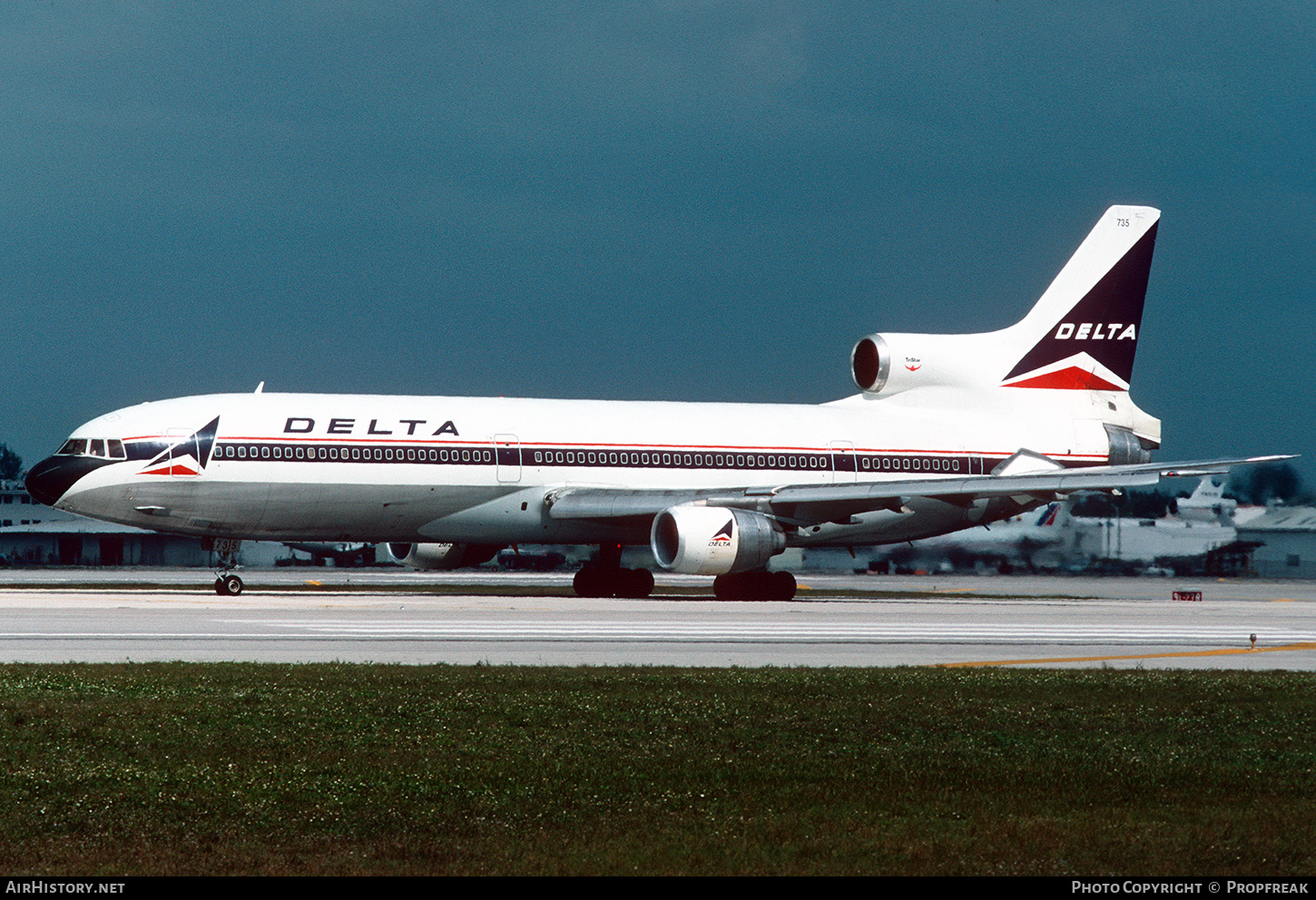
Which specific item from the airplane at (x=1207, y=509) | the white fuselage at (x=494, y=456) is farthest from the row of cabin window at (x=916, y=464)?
the airplane at (x=1207, y=509)

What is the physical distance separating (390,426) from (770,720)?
2272cm

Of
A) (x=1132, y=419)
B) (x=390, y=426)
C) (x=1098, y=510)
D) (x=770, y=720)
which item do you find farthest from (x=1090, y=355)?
(x=770, y=720)

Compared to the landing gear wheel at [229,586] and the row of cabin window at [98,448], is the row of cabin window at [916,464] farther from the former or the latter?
the row of cabin window at [98,448]

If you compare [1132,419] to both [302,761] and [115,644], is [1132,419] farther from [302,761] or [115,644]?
[302,761]

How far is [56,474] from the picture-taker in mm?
32219

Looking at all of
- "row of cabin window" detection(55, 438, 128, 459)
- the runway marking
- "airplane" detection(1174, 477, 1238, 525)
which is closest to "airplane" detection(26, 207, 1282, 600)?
"row of cabin window" detection(55, 438, 128, 459)

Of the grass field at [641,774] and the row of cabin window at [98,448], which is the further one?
the row of cabin window at [98,448]

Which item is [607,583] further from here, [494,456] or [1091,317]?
[1091,317]

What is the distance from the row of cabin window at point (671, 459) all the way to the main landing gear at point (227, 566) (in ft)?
23.9

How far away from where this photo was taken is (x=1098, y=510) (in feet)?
176

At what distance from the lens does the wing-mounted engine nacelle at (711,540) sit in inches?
1280

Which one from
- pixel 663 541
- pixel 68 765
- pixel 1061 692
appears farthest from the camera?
pixel 663 541

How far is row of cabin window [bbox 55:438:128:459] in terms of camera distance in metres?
32.1
